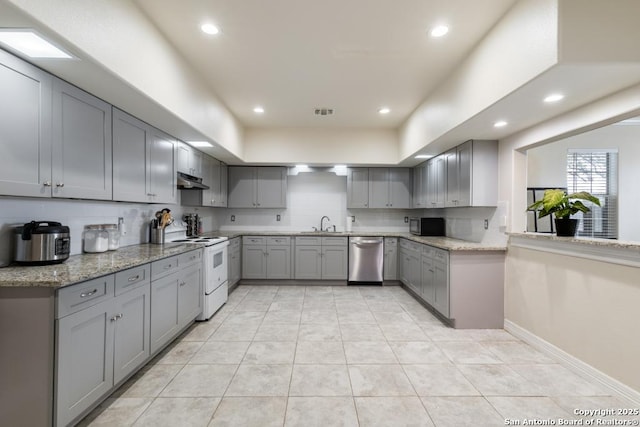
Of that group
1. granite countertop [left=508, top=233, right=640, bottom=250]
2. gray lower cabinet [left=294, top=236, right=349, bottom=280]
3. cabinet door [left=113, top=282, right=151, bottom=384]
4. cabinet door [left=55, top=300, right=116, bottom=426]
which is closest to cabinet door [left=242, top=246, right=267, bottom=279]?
gray lower cabinet [left=294, top=236, right=349, bottom=280]

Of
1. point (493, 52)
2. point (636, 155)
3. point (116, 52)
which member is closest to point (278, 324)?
point (116, 52)

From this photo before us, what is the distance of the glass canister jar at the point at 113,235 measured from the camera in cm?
271

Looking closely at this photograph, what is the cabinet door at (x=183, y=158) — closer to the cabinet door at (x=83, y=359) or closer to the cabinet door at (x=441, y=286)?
the cabinet door at (x=83, y=359)

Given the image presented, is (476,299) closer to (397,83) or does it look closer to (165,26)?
(397,83)

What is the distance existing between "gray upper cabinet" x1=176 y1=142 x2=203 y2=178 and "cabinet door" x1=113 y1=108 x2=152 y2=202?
0.73 metres

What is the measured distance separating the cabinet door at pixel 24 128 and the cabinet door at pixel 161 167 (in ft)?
3.75

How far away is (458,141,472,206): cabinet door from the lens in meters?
3.60

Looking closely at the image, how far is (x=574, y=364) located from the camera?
246 centimetres

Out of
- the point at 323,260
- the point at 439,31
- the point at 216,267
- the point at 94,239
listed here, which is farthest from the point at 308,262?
the point at 439,31

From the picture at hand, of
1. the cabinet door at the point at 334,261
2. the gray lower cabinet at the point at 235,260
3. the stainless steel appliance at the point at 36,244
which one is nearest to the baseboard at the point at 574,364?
the cabinet door at the point at 334,261

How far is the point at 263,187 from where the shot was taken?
18.7 feet

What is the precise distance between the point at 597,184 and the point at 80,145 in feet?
20.6

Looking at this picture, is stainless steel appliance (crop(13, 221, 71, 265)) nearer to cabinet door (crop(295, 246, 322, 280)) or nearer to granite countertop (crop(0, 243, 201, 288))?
granite countertop (crop(0, 243, 201, 288))

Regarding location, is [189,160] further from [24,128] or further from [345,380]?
[345,380]
